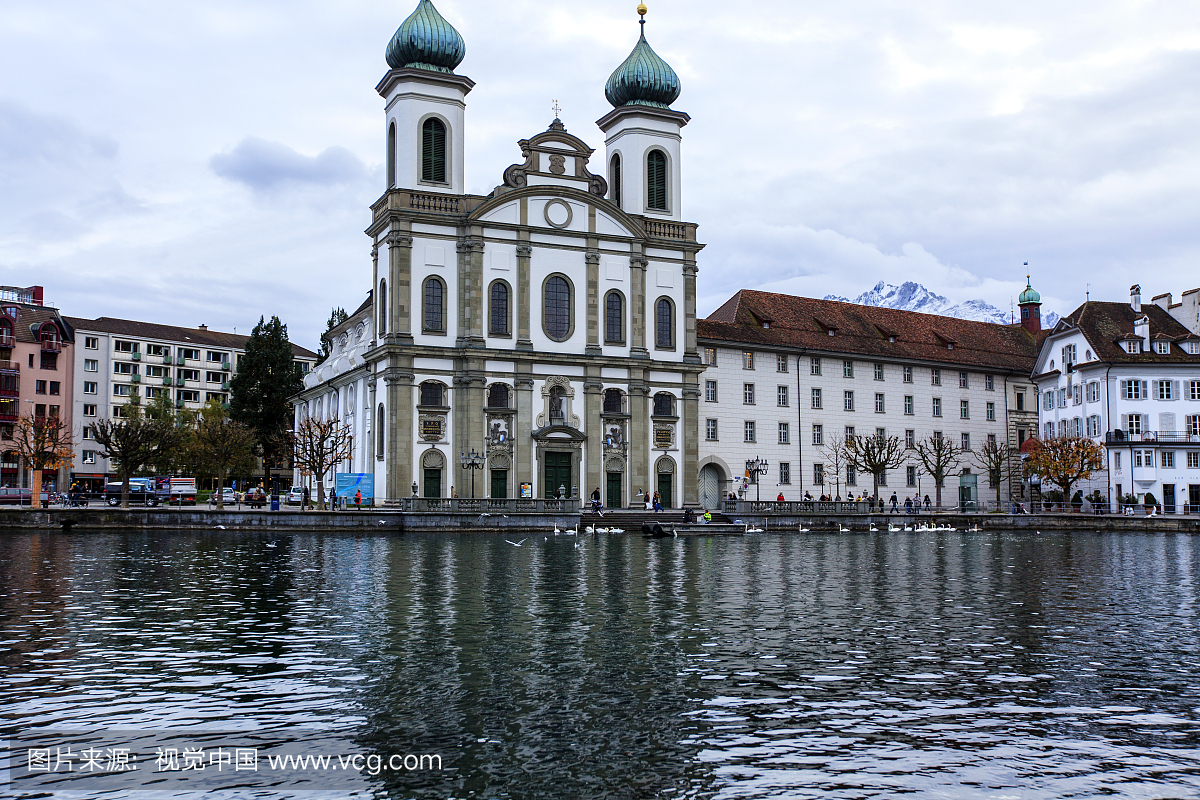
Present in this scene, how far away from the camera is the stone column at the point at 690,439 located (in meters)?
73.6

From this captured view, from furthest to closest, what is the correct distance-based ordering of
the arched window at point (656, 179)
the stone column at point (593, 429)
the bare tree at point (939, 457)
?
the bare tree at point (939, 457), the arched window at point (656, 179), the stone column at point (593, 429)

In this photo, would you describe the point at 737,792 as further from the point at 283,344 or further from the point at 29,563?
the point at 283,344

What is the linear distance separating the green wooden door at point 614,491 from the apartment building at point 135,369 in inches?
2115

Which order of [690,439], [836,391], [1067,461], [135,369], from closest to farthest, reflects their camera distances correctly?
[1067,461], [690,439], [836,391], [135,369]

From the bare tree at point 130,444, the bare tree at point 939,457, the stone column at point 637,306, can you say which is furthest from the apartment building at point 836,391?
the bare tree at point 130,444

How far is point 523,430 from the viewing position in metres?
68.9

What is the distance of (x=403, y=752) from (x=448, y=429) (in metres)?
56.8

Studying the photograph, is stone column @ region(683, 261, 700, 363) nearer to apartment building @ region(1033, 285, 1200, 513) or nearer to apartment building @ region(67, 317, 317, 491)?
apartment building @ region(1033, 285, 1200, 513)

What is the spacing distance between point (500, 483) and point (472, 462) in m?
3.19

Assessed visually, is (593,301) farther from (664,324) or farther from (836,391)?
(836,391)

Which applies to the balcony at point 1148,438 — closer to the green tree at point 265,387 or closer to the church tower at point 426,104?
the church tower at point 426,104

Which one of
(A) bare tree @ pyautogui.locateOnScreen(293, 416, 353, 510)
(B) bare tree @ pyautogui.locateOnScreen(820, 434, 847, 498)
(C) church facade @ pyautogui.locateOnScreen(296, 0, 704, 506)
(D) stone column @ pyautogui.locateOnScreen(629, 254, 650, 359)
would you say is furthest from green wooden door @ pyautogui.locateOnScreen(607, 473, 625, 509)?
(B) bare tree @ pyautogui.locateOnScreen(820, 434, 847, 498)

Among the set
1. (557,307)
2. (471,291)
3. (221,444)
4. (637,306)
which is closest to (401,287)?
(471,291)

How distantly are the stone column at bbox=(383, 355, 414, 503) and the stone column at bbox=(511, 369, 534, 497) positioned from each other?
6365 mm
